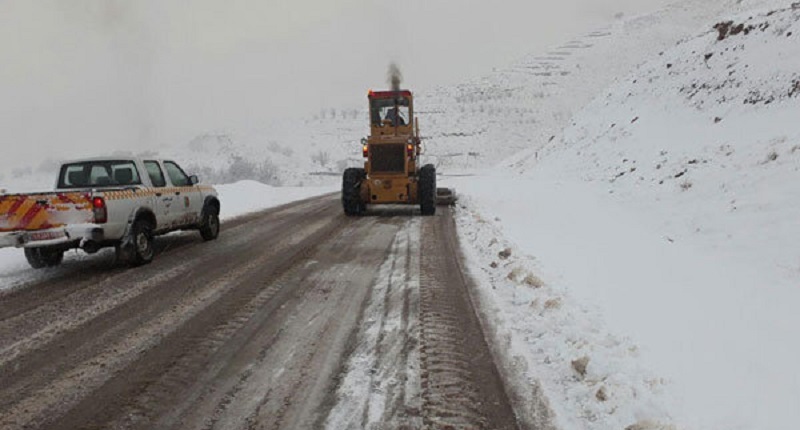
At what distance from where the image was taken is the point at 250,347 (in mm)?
4570

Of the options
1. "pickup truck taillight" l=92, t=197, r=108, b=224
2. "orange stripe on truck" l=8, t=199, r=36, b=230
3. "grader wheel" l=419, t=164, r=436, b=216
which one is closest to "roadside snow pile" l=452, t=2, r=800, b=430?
"grader wheel" l=419, t=164, r=436, b=216

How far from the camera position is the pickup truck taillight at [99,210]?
734 cm

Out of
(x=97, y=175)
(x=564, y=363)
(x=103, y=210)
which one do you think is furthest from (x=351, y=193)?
(x=564, y=363)

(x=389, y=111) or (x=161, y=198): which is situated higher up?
(x=389, y=111)

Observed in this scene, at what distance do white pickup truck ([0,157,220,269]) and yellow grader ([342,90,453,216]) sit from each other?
4985 millimetres

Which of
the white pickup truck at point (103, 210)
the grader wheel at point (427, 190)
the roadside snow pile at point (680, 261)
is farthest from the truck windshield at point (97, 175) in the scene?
the grader wheel at point (427, 190)

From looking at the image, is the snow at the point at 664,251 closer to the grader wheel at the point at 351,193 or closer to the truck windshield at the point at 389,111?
the grader wheel at the point at 351,193

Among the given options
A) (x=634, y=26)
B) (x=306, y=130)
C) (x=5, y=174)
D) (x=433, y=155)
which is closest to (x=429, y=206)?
(x=433, y=155)

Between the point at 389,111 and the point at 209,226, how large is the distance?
612cm

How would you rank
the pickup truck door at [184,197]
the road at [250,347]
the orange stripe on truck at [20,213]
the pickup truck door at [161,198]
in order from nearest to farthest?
the road at [250,347] < the orange stripe on truck at [20,213] < the pickup truck door at [161,198] < the pickup truck door at [184,197]

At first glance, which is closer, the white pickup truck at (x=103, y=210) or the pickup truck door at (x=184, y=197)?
the white pickup truck at (x=103, y=210)

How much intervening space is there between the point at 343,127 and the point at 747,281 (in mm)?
96115

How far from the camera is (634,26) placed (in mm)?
133500

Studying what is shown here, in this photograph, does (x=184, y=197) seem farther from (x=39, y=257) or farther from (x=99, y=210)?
(x=39, y=257)
